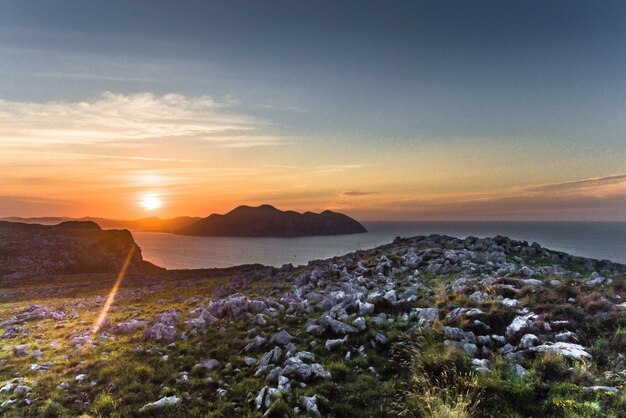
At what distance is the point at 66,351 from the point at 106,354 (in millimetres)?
2643

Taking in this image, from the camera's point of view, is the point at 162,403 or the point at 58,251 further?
the point at 58,251

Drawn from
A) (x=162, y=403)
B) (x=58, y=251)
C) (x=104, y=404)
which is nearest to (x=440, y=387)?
(x=162, y=403)

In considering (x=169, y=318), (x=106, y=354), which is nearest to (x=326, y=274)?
(x=169, y=318)

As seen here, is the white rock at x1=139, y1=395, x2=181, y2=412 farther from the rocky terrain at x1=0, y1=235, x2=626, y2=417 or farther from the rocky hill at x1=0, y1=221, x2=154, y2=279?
the rocky hill at x1=0, y1=221, x2=154, y2=279

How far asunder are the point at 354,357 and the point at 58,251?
89427 millimetres

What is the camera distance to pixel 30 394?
37.4 ft

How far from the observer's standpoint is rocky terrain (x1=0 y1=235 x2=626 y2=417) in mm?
9531

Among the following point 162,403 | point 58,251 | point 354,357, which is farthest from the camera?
point 58,251

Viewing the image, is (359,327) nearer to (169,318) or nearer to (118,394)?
(118,394)

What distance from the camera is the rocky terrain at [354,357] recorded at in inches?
375

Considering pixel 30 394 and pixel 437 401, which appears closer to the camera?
pixel 437 401

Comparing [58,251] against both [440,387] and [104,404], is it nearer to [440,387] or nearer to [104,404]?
[104,404]

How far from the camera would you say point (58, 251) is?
258 feet

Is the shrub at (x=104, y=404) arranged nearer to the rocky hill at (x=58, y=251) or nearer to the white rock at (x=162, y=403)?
the white rock at (x=162, y=403)
